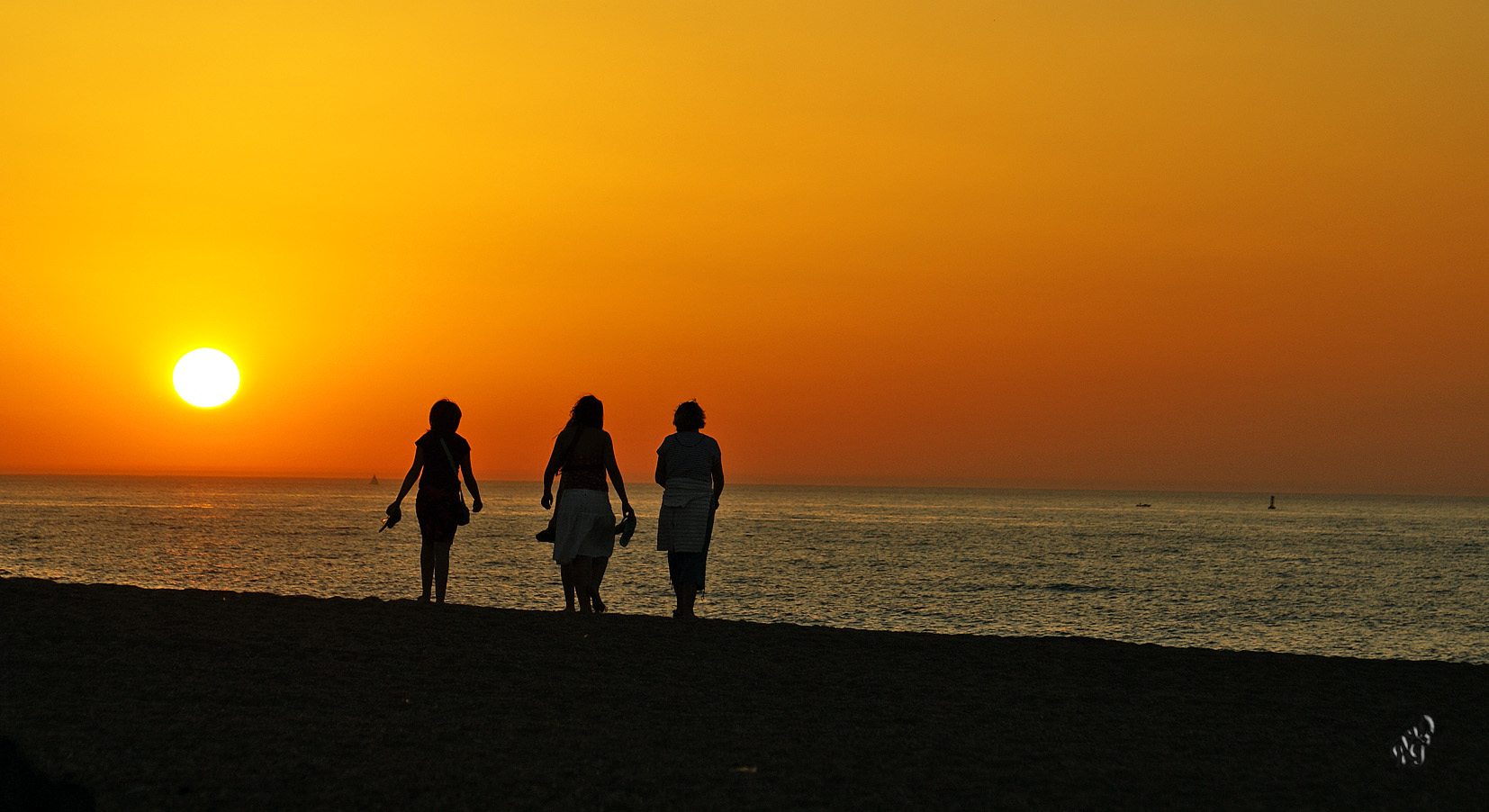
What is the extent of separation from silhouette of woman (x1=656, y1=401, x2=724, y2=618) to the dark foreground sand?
1.43 m

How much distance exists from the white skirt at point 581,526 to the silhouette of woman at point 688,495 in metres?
0.58

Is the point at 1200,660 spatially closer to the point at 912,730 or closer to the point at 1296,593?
the point at 912,730

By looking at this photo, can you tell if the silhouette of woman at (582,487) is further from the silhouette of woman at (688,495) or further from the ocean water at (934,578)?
the ocean water at (934,578)

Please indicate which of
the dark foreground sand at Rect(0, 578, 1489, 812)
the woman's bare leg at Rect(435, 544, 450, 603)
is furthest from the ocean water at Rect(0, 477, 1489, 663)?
the dark foreground sand at Rect(0, 578, 1489, 812)

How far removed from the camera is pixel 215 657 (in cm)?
746

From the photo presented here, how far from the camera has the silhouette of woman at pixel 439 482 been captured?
11133mm

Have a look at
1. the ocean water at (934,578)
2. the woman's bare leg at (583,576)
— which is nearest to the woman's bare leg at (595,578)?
the woman's bare leg at (583,576)

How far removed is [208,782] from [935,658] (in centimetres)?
524

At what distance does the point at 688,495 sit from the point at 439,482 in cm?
253

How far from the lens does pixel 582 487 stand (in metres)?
10.8

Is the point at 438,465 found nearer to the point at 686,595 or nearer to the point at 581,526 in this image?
the point at 581,526

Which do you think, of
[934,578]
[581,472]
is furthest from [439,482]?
[934,578]

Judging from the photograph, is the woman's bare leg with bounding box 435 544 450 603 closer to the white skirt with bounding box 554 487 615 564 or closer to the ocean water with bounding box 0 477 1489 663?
the white skirt with bounding box 554 487 615 564

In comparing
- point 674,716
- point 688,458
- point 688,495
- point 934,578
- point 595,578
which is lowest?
point 934,578
